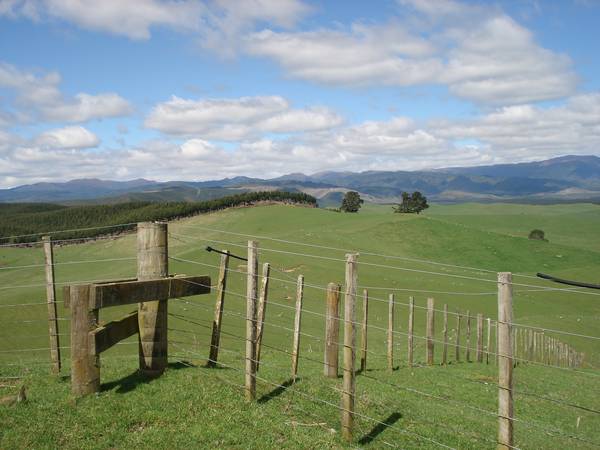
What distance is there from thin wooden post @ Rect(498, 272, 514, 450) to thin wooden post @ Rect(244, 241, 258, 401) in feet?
13.8

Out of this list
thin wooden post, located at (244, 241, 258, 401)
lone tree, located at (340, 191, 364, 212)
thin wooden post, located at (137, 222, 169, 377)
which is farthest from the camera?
lone tree, located at (340, 191, 364, 212)

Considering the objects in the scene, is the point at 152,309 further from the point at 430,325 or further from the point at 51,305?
the point at 430,325

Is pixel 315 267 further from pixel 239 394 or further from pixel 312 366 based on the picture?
pixel 239 394

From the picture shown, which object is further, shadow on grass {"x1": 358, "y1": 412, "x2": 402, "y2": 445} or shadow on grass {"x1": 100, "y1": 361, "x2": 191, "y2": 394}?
shadow on grass {"x1": 100, "y1": 361, "x2": 191, "y2": 394}

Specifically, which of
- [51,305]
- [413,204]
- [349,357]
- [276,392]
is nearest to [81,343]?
[51,305]

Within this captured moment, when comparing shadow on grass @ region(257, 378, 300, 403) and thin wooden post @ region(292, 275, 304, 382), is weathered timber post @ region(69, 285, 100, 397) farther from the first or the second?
thin wooden post @ region(292, 275, 304, 382)

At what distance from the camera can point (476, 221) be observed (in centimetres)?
14400

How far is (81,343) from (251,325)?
2891mm

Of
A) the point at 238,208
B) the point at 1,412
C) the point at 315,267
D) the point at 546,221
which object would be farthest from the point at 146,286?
the point at 546,221

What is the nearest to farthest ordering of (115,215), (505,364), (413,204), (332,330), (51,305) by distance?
(505,364)
(51,305)
(332,330)
(115,215)
(413,204)

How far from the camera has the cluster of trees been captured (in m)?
97.6

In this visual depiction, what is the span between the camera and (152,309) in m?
10.7

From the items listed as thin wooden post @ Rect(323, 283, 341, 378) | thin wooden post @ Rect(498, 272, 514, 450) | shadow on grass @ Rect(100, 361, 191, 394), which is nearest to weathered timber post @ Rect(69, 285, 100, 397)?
shadow on grass @ Rect(100, 361, 191, 394)

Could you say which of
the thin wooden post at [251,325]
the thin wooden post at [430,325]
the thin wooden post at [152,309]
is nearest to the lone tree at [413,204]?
the thin wooden post at [430,325]
